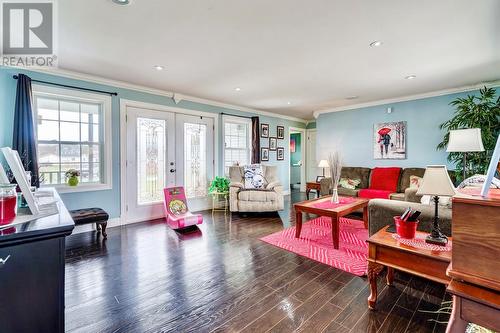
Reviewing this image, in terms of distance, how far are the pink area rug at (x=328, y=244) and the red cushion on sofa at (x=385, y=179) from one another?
116cm

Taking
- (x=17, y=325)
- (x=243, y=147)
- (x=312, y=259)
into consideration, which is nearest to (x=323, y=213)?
(x=312, y=259)

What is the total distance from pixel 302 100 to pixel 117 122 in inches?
142

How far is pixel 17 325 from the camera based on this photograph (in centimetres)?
86

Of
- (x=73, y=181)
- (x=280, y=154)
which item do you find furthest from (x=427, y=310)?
(x=280, y=154)

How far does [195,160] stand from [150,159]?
94 cm

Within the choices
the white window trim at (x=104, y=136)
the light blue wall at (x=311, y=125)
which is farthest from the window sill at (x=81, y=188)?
the light blue wall at (x=311, y=125)

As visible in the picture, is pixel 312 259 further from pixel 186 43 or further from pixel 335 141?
pixel 335 141

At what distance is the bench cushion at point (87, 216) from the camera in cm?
317

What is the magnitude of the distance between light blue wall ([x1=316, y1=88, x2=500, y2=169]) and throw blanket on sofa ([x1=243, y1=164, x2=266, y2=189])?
2.04 meters

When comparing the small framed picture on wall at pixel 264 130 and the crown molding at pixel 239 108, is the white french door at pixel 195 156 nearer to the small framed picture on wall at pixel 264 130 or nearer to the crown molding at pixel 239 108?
the crown molding at pixel 239 108

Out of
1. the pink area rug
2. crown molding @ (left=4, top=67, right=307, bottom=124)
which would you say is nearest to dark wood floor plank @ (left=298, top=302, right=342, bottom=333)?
the pink area rug

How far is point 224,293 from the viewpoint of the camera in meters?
2.04

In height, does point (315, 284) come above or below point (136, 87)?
below

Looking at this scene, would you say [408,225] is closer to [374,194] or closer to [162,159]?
[374,194]
